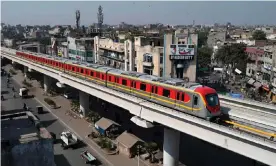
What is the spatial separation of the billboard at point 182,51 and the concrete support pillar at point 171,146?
21759 millimetres

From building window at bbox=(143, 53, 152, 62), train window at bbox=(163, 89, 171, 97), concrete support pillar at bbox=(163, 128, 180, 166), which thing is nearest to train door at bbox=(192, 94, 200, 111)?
train window at bbox=(163, 89, 171, 97)

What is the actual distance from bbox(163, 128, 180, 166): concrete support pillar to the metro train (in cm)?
265

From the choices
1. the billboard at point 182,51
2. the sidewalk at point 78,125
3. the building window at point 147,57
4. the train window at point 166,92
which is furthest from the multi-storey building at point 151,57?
the train window at point 166,92

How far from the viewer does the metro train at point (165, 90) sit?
20.7 meters

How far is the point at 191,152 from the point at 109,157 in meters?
8.72

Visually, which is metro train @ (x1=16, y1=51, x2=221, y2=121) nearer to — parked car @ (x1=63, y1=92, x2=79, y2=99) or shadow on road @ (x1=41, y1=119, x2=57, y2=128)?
shadow on road @ (x1=41, y1=119, x2=57, y2=128)

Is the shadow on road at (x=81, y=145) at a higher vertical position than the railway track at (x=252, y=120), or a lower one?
lower

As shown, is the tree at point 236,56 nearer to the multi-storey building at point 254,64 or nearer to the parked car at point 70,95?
the multi-storey building at point 254,64

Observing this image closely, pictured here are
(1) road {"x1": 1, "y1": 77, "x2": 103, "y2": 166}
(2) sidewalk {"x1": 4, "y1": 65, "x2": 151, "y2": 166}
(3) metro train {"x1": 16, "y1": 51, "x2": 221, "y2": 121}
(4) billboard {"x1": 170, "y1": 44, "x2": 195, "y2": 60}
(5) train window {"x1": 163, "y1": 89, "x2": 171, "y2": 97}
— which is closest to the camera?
(3) metro train {"x1": 16, "y1": 51, "x2": 221, "y2": 121}

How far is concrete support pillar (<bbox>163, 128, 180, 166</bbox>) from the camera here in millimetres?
24467

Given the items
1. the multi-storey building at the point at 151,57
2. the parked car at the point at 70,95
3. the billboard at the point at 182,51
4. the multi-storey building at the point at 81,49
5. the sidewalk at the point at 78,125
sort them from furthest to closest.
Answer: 1. the multi-storey building at the point at 81,49
2. the parked car at the point at 70,95
3. the multi-storey building at the point at 151,57
4. the billboard at the point at 182,51
5. the sidewalk at the point at 78,125

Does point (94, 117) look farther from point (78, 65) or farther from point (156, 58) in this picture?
point (156, 58)

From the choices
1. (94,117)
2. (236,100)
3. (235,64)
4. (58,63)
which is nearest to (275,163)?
(236,100)

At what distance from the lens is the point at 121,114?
4309 centimetres
